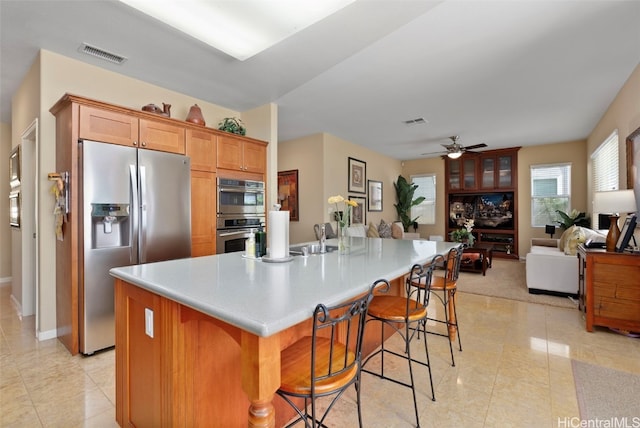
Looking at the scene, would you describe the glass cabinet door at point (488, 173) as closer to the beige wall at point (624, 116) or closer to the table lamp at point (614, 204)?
the beige wall at point (624, 116)

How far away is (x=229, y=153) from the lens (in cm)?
362

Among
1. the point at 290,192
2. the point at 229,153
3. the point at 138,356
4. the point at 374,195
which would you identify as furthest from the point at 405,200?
the point at 138,356

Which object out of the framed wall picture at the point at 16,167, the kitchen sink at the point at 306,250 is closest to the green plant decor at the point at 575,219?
the kitchen sink at the point at 306,250

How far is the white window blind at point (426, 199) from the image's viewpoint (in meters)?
8.30

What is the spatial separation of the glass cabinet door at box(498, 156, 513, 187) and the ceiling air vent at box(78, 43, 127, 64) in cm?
782

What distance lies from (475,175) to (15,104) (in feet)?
28.9

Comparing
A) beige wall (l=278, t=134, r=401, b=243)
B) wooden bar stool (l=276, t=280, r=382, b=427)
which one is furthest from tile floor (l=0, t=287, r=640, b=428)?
beige wall (l=278, t=134, r=401, b=243)

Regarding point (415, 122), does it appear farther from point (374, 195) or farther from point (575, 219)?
point (575, 219)

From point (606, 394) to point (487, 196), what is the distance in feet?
21.0

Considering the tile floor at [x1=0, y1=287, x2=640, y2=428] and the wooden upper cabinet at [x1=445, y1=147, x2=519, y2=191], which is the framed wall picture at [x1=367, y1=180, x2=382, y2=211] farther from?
the tile floor at [x1=0, y1=287, x2=640, y2=428]

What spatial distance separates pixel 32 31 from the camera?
243cm

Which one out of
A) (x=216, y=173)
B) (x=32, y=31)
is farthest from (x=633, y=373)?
(x=32, y=31)

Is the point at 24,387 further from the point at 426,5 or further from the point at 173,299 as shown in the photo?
the point at 426,5

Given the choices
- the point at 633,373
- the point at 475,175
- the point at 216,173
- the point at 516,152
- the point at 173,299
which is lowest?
the point at 633,373
